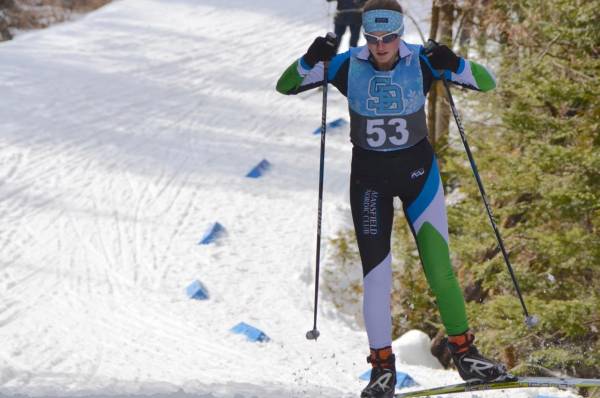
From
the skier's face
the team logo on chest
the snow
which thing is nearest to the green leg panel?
the team logo on chest

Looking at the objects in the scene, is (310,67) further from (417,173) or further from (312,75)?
(417,173)

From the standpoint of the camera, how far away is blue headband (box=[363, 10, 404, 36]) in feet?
14.7

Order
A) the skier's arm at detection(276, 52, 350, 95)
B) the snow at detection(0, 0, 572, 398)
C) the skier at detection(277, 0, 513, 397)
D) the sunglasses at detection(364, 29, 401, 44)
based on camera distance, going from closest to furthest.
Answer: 1. the sunglasses at detection(364, 29, 401, 44)
2. the skier at detection(277, 0, 513, 397)
3. the skier's arm at detection(276, 52, 350, 95)
4. the snow at detection(0, 0, 572, 398)

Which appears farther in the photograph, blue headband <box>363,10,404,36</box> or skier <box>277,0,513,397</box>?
skier <box>277,0,513,397</box>

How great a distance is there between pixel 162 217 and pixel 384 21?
8171mm

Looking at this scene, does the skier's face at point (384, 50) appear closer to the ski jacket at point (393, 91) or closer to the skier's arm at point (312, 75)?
the ski jacket at point (393, 91)

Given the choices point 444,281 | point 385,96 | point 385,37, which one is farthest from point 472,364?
point 385,37

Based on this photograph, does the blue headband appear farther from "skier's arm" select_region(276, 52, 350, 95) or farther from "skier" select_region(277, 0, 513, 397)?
"skier's arm" select_region(276, 52, 350, 95)

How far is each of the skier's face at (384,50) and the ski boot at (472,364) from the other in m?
1.56

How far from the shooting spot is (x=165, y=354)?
855 cm

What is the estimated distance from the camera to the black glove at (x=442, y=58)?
4.54 m

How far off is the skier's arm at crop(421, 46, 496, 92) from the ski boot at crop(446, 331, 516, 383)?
138 centimetres

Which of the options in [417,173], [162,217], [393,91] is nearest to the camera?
[393,91]

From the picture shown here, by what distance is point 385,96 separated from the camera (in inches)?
181
